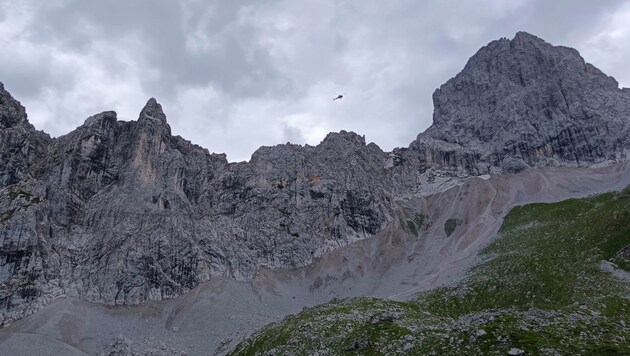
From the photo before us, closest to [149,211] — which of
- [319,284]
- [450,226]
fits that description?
[319,284]

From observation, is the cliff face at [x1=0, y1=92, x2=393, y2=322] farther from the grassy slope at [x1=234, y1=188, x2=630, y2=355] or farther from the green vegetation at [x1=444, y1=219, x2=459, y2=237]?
the grassy slope at [x1=234, y1=188, x2=630, y2=355]

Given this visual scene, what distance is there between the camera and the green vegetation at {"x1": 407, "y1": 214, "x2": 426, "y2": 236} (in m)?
178

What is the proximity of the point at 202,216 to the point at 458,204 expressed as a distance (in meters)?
89.1

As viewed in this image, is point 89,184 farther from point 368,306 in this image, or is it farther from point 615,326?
point 615,326

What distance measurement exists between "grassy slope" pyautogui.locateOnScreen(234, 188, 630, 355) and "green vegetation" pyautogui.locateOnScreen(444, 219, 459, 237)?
30.5 m

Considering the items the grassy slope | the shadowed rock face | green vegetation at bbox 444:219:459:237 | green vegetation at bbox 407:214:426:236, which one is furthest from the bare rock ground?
the grassy slope

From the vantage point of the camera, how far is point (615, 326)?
133 feet

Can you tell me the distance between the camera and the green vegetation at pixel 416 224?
178 metres

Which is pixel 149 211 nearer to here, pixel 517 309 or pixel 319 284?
pixel 319 284

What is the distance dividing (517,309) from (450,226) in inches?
Answer: 4727

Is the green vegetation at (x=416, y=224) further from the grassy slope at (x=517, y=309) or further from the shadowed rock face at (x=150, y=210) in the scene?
the grassy slope at (x=517, y=309)

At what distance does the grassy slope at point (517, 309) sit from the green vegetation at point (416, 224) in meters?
42.6

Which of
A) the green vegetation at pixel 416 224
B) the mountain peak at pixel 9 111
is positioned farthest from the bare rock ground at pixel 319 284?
the mountain peak at pixel 9 111

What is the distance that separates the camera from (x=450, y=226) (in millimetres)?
172125
